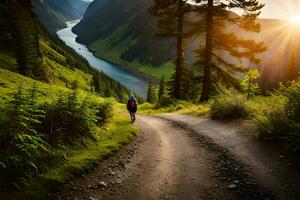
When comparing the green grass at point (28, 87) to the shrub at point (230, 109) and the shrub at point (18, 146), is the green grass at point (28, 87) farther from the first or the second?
the shrub at point (230, 109)

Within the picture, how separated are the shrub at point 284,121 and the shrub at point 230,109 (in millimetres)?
4607

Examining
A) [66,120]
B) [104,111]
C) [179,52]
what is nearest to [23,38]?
[179,52]

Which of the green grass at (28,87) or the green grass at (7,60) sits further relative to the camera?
the green grass at (7,60)

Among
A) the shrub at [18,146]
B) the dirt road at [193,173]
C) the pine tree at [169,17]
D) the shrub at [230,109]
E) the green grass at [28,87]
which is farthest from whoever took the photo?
the pine tree at [169,17]

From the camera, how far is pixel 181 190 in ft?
34.6

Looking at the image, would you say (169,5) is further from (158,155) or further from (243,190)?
(243,190)

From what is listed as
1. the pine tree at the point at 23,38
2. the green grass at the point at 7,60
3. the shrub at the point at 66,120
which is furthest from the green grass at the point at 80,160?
the green grass at the point at 7,60

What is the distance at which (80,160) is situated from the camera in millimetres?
12414

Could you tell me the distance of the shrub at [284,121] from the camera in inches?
523

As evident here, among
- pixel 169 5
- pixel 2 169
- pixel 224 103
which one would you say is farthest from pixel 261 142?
pixel 169 5

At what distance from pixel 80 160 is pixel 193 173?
13.3ft

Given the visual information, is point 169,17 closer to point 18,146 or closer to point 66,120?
point 66,120

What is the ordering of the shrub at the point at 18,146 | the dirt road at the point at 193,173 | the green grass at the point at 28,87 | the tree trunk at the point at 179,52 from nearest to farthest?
the shrub at the point at 18,146 → the dirt road at the point at 193,173 → the green grass at the point at 28,87 → the tree trunk at the point at 179,52

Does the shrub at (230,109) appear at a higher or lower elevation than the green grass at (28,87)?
lower
